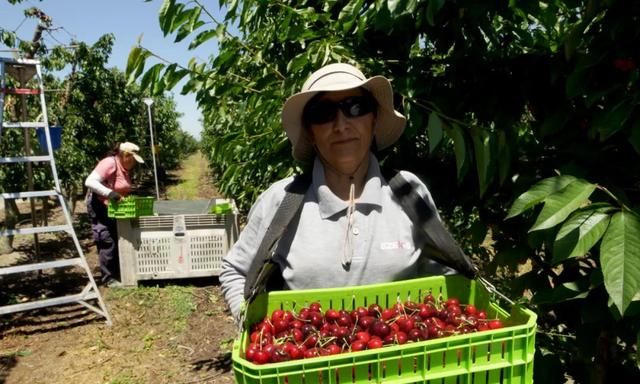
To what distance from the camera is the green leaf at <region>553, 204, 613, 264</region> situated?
3.47 feet

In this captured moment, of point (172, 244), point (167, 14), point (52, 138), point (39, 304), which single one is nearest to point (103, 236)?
point (172, 244)

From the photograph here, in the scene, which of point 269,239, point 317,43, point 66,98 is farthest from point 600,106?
point 66,98

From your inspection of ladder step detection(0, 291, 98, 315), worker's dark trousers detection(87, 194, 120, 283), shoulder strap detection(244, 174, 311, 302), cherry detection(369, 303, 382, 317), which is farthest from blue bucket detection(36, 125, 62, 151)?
cherry detection(369, 303, 382, 317)

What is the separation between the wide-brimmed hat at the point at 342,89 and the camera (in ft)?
5.08

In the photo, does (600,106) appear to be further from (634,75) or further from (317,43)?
(317,43)

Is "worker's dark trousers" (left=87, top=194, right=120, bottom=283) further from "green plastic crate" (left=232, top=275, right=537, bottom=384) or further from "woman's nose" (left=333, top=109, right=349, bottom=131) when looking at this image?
"green plastic crate" (left=232, top=275, right=537, bottom=384)

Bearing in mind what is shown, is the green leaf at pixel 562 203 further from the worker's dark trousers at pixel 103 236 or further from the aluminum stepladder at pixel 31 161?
the worker's dark trousers at pixel 103 236

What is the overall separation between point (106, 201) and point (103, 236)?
0.54 meters

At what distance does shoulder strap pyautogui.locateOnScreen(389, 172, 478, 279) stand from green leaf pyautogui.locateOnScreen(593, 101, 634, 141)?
512mm

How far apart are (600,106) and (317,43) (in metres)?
1.01

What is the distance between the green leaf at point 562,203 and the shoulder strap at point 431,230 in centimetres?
39

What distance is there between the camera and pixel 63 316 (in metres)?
5.17

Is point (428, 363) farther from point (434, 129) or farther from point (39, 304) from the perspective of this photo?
point (39, 304)

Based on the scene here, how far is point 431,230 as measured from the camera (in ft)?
5.03
